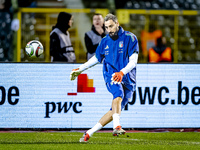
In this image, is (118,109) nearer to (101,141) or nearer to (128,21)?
(101,141)

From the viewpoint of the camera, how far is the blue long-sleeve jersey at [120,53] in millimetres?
7160

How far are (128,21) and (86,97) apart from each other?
15.7ft

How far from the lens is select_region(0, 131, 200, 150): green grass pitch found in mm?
6852

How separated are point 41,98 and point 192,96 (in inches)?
107

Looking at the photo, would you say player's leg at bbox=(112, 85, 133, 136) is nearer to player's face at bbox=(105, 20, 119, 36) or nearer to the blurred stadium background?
player's face at bbox=(105, 20, 119, 36)

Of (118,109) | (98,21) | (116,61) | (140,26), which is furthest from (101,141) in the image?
(140,26)

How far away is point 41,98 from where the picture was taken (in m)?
9.16

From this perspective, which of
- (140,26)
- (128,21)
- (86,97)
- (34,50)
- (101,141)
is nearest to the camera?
(101,141)

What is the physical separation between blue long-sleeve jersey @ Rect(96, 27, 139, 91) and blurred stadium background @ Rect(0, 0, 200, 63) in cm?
552

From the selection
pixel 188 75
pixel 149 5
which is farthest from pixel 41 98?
pixel 149 5

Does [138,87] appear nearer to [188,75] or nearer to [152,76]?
[152,76]

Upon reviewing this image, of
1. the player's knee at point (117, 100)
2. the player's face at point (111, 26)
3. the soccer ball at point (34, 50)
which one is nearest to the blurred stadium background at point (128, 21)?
the soccer ball at point (34, 50)

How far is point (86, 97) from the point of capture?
9227mm

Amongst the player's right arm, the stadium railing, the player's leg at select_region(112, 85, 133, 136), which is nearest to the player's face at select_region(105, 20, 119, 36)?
the player's right arm
